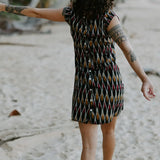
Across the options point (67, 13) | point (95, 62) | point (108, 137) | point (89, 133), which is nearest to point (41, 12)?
point (67, 13)

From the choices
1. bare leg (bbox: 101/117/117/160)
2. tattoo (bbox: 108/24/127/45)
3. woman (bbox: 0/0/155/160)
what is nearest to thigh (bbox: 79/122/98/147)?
woman (bbox: 0/0/155/160)

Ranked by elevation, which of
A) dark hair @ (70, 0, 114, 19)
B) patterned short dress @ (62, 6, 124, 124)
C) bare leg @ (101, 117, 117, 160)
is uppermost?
dark hair @ (70, 0, 114, 19)

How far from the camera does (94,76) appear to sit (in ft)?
6.75

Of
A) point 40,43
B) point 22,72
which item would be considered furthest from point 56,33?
point 22,72

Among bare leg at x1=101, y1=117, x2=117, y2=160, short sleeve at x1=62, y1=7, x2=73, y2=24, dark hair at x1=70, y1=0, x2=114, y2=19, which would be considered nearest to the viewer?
dark hair at x1=70, y1=0, x2=114, y2=19

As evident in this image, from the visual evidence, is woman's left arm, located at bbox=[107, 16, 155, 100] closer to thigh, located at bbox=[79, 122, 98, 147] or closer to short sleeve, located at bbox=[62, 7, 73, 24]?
short sleeve, located at bbox=[62, 7, 73, 24]

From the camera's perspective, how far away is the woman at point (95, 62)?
76.6 inches

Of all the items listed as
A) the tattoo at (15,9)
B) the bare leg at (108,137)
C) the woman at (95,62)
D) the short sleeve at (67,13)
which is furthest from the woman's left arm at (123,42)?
the tattoo at (15,9)

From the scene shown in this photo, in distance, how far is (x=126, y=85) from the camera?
578 cm

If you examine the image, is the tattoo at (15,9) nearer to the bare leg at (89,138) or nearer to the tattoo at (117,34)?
the tattoo at (117,34)

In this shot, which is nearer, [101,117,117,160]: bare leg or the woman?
the woman

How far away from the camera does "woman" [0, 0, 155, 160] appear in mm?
1946

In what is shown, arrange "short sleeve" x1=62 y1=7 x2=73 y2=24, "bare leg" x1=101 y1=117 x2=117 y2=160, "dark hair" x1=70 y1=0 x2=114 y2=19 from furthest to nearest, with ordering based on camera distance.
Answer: "bare leg" x1=101 y1=117 x2=117 y2=160
"short sleeve" x1=62 y1=7 x2=73 y2=24
"dark hair" x1=70 y1=0 x2=114 y2=19

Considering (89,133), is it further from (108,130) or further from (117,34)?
(117,34)
